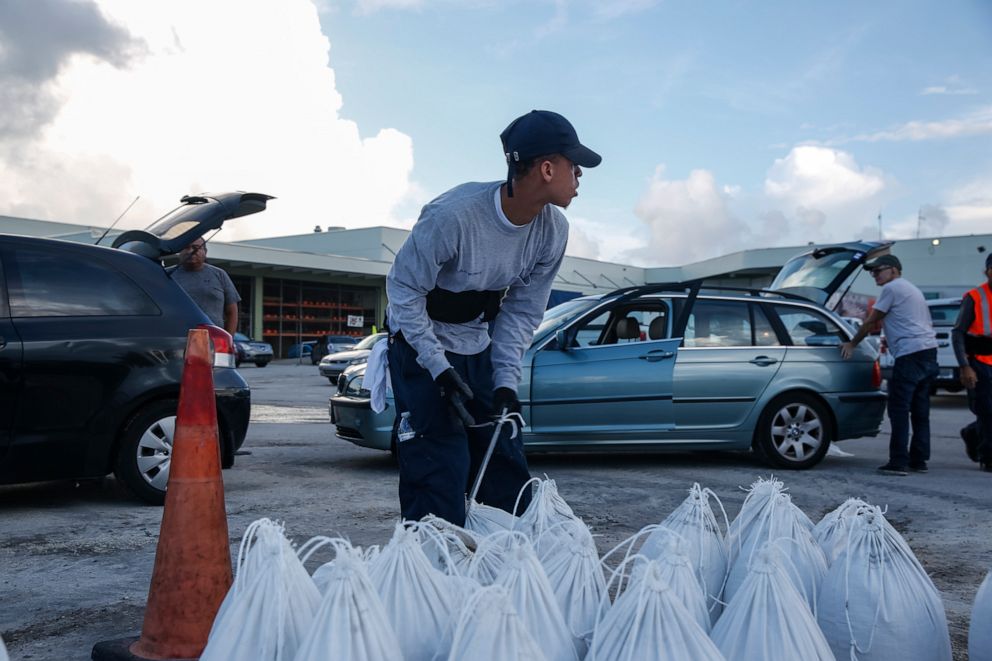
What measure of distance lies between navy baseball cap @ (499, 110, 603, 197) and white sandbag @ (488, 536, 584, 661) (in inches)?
51.9

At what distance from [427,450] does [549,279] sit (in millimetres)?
774

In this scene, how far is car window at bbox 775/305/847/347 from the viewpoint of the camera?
25.9ft

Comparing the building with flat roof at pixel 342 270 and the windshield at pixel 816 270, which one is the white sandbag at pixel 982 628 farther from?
the building with flat roof at pixel 342 270

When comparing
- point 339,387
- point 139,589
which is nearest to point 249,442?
point 339,387

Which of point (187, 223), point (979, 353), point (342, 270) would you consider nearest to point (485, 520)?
point (187, 223)

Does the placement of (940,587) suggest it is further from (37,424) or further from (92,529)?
(37,424)

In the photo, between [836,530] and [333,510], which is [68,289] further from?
[836,530]

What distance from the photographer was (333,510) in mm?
5398

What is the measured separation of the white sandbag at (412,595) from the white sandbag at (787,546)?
864 millimetres

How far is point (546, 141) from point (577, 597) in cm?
138

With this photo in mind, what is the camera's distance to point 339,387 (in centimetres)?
762

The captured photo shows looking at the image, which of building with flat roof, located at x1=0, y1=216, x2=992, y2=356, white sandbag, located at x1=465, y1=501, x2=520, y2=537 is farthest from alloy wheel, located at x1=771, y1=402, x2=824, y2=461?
building with flat roof, located at x1=0, y1=216, x2=992, y2=356

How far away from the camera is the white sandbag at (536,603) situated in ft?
6.14

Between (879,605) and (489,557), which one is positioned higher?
(489,557)
